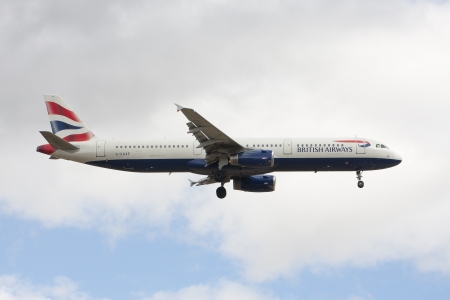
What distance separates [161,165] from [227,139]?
283 inches

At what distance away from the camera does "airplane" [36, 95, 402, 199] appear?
6719 cm

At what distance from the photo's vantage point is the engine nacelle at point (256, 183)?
7375 cm

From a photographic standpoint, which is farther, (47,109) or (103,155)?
(47,109)

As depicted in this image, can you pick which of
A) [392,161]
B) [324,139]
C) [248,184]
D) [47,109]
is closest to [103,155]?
[47,109]

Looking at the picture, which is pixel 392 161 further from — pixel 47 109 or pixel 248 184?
pixel 47 109

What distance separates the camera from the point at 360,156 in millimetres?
69375

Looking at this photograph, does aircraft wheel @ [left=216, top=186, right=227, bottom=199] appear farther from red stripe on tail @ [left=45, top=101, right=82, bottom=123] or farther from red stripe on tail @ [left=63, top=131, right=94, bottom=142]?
red stripe on tail @ [left=45, top=101, right=82, bottom=123]

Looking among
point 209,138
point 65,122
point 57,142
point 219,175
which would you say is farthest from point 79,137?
point 219,175

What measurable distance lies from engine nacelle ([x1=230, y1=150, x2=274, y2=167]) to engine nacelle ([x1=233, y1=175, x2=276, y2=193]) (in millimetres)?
6805

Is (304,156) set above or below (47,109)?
below

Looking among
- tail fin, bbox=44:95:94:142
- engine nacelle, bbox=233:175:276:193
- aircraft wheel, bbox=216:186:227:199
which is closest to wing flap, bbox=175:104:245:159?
aircraft wheel, bbox=216:186:227:199

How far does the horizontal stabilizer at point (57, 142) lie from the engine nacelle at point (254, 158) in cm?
1487

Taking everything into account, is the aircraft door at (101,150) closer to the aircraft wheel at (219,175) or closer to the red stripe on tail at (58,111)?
the red stripe on tail at (58,111)

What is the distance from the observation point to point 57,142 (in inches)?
2766
